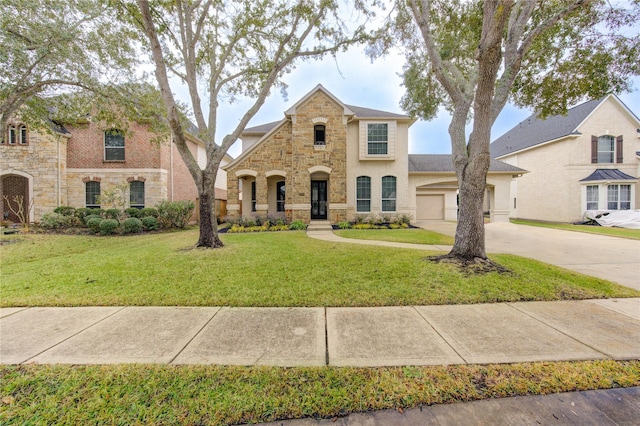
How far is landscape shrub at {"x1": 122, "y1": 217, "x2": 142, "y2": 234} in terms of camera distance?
1251cm

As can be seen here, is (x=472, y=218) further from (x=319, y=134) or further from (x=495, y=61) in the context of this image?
(x=319, y=134)

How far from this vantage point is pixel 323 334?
311 cm

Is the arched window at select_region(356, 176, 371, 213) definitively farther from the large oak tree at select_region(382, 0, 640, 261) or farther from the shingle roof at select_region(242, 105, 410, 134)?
the large oak tree at select_region(382, 0, 640, 261)

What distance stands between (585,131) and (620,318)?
73.6ft

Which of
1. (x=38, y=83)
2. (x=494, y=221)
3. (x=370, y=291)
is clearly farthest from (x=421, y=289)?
(x=494, y=221)

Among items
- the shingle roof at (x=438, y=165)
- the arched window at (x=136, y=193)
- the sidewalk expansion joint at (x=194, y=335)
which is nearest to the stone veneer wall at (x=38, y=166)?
the arched window at (x=136, y=193)

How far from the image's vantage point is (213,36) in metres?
8.81

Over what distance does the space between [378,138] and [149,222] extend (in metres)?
13.1

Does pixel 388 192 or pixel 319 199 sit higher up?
pixel 388 192

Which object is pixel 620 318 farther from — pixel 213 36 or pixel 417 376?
pixel 213 36

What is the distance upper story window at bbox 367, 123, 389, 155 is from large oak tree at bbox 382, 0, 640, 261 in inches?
205

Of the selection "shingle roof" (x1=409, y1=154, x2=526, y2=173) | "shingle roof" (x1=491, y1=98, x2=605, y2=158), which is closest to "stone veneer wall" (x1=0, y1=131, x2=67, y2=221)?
"shingle roof" (x1=409, y1=154, x2=526, y2=173)

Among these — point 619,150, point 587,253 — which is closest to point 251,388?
point 587,253

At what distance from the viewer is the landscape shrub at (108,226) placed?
12008 mm
